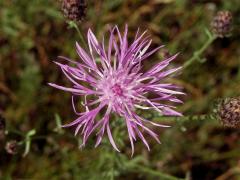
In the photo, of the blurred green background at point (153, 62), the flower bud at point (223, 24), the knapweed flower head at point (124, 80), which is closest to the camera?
the knapweed flower head at point (124, 80)

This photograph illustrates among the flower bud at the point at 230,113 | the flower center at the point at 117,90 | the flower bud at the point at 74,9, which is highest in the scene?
the flower bud at the point at 74,9

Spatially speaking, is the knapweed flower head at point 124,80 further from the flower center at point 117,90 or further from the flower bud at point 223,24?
the flower bud at point 223,24

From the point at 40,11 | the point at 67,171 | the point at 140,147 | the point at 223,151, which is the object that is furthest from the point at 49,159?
the point at 223,151

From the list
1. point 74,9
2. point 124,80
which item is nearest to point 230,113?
point 124,80

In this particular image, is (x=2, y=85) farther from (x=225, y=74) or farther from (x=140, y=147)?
(x=225, y=74)

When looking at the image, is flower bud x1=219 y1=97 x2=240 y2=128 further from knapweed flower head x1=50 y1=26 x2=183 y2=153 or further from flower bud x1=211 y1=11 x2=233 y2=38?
flower bud x1=211 y1=11 x2=233 y2=38

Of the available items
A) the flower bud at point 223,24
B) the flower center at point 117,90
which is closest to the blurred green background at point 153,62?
the flower bud at point 223,24
